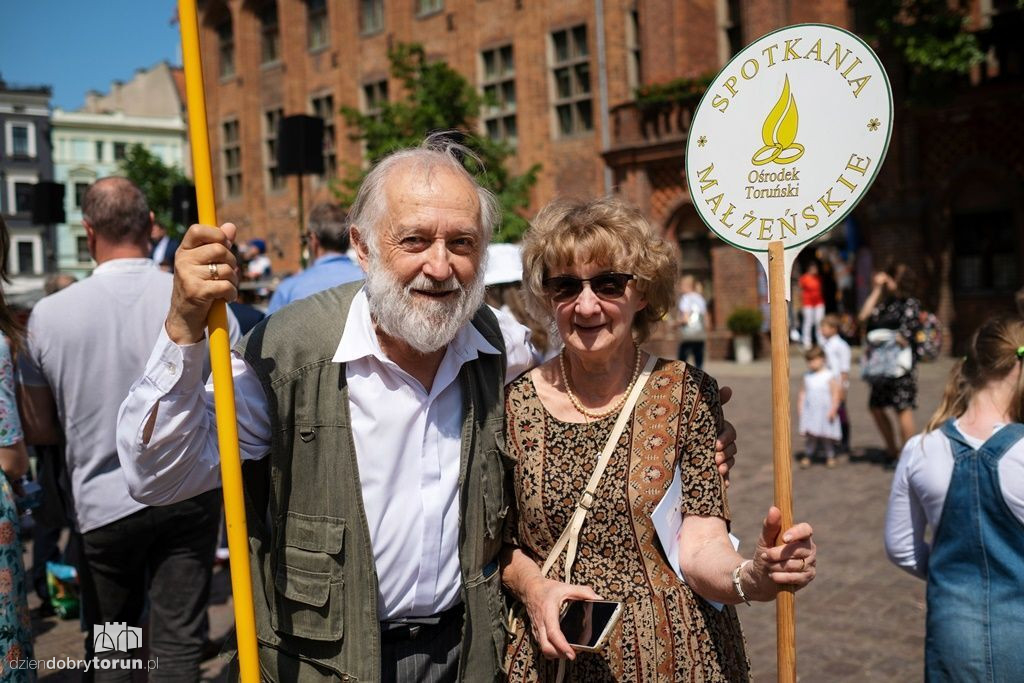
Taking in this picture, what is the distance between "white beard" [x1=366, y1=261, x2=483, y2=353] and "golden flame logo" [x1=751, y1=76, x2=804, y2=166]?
2.76 feet

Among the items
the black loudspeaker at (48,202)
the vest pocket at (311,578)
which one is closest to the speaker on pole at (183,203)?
the black loudspeaker at (48,202)

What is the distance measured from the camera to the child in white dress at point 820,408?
9117 millimetres

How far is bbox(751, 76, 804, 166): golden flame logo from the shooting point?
7.25ft

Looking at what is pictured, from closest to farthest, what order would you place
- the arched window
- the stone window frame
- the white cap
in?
the white cap
the stone window frame
the arched window

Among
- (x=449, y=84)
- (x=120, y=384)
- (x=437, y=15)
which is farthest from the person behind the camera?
(x=437, y=15)

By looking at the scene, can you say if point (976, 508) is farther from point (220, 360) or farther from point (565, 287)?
point (220, 360)

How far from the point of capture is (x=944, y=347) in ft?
57.8

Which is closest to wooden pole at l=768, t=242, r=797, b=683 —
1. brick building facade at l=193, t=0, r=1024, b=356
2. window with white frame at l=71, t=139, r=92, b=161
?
brick building facade at l=193, t=0, r=1024, b=356

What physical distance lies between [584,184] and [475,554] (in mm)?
19956

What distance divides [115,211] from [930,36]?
14.4 m

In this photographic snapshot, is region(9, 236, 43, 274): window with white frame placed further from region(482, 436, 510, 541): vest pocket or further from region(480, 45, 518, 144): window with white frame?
region(482, 436, 510, 541): vest pocket

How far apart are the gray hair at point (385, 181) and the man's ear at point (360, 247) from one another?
0.02 metres

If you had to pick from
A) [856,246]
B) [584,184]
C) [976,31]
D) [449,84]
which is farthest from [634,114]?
[976,31]

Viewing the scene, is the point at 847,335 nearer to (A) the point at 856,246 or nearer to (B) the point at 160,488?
(A) the point at 856,246
